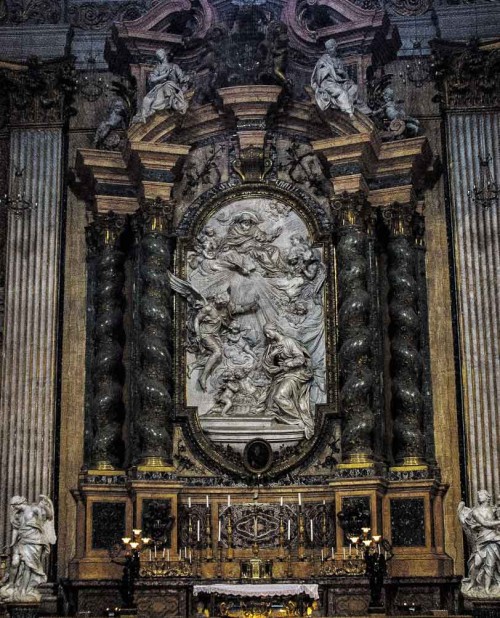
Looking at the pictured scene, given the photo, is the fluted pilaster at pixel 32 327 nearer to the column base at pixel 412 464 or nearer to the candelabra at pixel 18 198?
the candelabra at pixel 18 198

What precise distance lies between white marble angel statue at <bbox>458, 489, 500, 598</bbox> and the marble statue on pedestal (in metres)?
6.64

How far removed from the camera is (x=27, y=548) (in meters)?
19.2

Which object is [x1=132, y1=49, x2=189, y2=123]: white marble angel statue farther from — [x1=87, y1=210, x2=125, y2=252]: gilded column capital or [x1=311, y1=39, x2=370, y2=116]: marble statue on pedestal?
[x1=311, y1=39, x2=370, y2=116]: marble statue on pedestal

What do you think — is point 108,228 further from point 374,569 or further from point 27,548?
point 374,569

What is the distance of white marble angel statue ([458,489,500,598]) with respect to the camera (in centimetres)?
1900

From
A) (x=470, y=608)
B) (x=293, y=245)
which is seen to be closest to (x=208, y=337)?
(x=293, y=245)

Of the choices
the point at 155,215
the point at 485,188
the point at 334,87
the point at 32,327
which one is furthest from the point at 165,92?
the point at 485,188

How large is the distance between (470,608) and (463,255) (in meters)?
5.57

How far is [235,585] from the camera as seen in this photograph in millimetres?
19953

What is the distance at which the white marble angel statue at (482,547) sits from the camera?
19.0 metres

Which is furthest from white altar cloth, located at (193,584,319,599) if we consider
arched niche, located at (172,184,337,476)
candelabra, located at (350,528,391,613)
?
arched niche, located at (172,184,337,476)

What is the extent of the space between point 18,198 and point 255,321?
441 cm

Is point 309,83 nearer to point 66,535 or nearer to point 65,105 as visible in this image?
point 65,105

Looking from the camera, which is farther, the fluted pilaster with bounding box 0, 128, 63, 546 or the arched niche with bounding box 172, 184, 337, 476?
the arched niche with bounding box 172, 184, 337, 476
